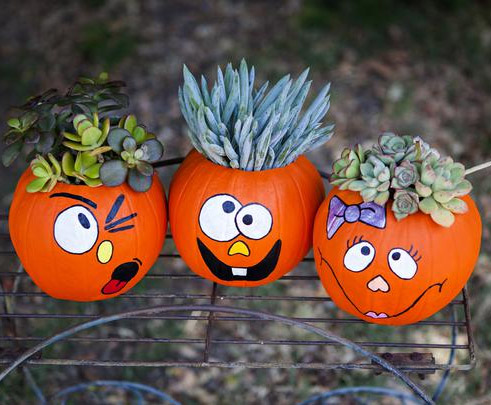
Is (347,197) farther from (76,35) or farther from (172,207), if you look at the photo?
(76,35)

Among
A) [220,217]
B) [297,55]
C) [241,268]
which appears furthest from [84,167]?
[297,55]

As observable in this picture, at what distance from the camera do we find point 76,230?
1386mm

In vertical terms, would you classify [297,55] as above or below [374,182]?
below

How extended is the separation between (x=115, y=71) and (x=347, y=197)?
255 cm

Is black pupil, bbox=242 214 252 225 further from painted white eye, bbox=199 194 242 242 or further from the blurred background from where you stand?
the blurred background

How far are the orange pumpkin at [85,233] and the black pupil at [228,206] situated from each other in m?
0.18

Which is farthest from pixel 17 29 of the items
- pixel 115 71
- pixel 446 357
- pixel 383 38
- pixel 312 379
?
pixel 446 357

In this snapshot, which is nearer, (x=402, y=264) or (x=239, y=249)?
(x=402, y=264)

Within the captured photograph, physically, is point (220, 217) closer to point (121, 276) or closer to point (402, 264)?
point (121, 276)

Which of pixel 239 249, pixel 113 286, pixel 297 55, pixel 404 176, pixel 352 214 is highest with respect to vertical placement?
pixel 404 176

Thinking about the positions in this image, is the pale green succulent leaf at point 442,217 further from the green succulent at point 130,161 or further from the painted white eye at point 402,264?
the green succulent at point 130,161

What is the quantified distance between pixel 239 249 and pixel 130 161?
31 cm

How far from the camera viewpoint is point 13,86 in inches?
138

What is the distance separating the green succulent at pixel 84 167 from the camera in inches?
52.8
